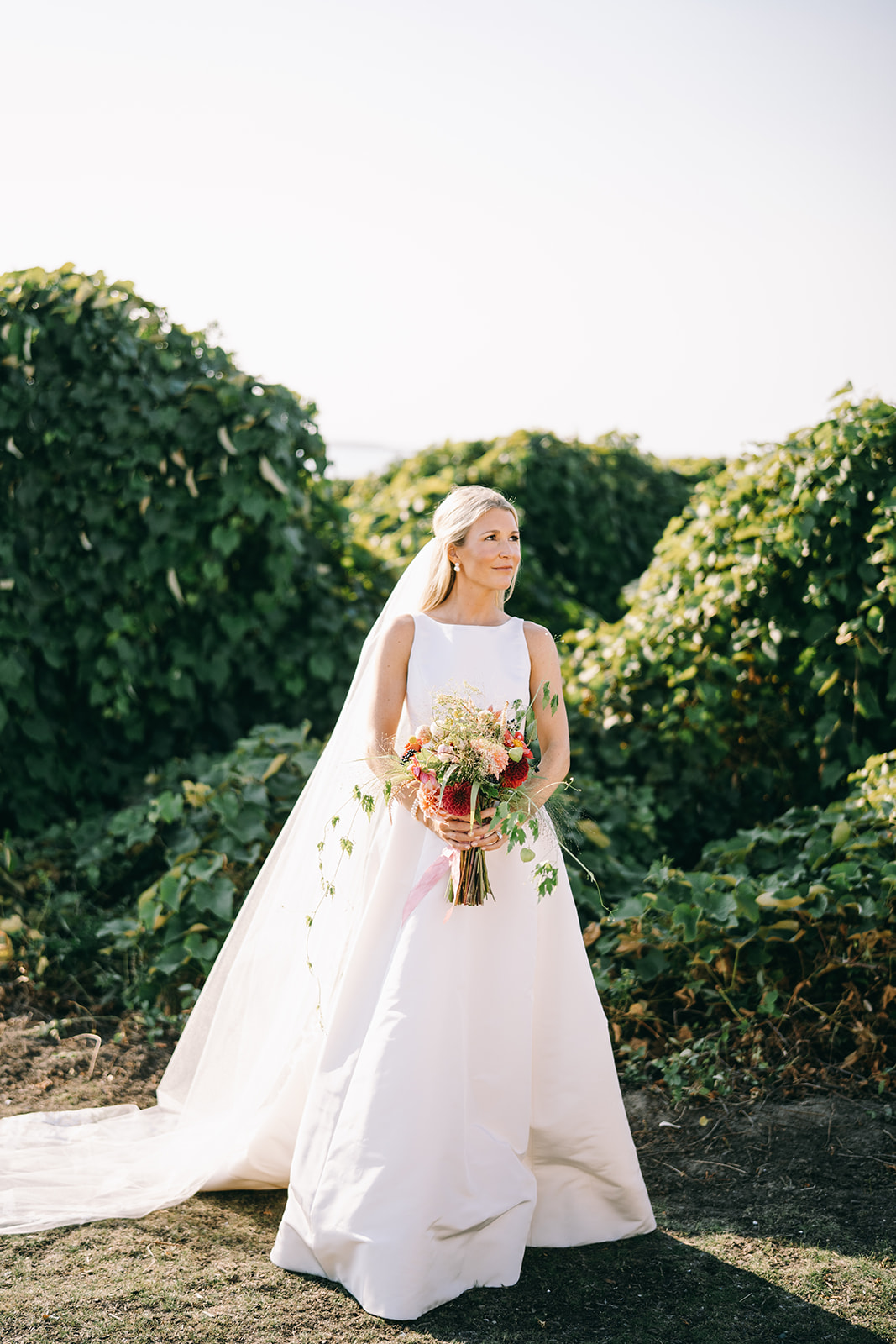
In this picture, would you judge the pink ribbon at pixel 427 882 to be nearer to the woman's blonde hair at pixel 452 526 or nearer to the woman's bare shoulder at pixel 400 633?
the woman's bare shoulder at pixel 400 633

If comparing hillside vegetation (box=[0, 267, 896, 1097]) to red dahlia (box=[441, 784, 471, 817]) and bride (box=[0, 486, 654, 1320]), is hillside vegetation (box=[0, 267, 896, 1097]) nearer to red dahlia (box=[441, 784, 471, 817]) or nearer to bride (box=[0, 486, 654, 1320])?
bride (box=[0, 486, 654, 1320])

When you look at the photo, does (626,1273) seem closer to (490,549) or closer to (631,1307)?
(631,1307)

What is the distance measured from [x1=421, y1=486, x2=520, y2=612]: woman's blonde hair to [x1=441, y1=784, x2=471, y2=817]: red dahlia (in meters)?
0.60

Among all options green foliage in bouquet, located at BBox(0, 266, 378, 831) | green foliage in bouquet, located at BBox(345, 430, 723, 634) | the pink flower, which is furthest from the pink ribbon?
green foliage in bouquet, located at BBox(345, 430, 723, 634)

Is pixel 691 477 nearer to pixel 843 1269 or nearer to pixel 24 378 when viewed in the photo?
pixel 24 378

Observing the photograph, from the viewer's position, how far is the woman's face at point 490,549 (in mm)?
2725

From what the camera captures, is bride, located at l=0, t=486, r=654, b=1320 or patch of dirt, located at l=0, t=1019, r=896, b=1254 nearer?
bride, located at l=0, t=486, r=654, b=1320

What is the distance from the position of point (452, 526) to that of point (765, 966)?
2035mm

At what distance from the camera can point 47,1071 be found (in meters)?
3.64

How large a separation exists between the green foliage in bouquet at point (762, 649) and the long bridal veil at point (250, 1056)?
243cm

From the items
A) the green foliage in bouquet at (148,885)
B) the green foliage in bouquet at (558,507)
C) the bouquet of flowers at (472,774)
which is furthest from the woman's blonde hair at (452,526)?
the green foliage in bouquet at (558,507)

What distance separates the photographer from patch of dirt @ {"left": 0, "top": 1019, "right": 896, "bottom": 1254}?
8.99ft

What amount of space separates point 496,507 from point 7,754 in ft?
11.5

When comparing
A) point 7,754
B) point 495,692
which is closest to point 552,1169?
point 495,692
